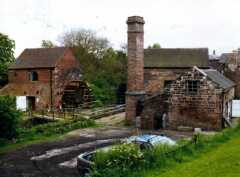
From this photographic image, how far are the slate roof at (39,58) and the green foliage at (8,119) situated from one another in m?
16.1

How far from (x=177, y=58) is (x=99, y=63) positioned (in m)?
17.9

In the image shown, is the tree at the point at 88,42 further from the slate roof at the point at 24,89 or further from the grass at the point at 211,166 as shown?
the grass at the point at 211,166

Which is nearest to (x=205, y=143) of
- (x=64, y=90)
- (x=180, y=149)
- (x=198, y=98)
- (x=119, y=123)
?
→ (x=180, y=149)

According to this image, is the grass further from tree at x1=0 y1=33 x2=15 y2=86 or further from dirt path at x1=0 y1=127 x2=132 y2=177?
tree at x1=0 y1=33 x2=15 y2=86

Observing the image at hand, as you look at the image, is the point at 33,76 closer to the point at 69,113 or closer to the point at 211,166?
the point at 69,113

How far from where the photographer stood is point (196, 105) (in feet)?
89.2

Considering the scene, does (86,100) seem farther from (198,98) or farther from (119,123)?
(198,98)

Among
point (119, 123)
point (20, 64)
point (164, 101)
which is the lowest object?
point (119, 123)

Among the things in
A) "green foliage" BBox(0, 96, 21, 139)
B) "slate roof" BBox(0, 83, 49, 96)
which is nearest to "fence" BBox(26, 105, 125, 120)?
"slate roof" BBox(0, 83, 49, 96)

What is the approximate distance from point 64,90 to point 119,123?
39.3 feet

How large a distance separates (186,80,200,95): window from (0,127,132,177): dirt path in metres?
5.23

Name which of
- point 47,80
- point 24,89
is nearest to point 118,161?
point 47,80

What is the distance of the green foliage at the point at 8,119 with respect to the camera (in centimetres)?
2319

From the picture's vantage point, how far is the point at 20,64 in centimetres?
4259
